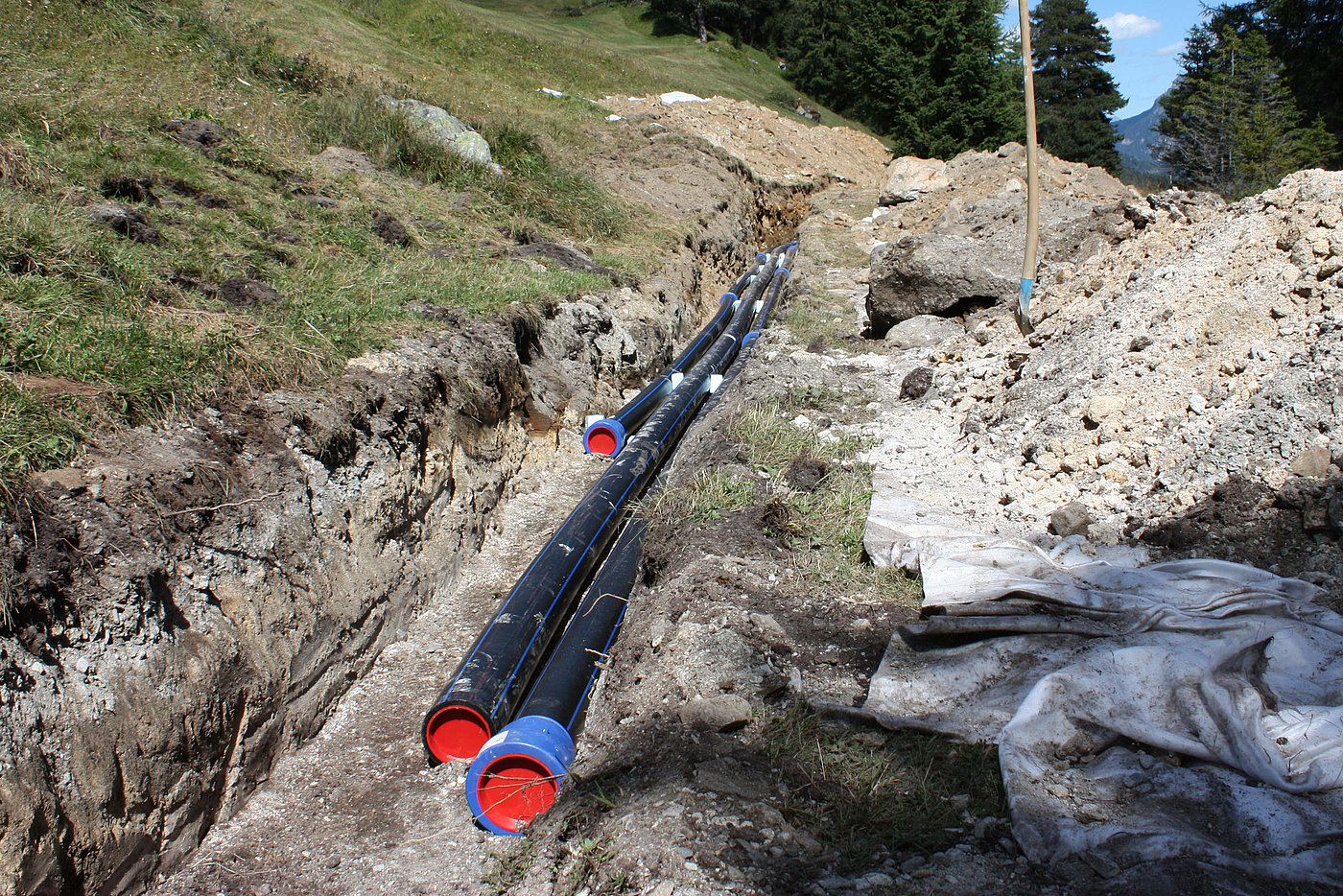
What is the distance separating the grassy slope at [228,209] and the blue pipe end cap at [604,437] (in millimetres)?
1526

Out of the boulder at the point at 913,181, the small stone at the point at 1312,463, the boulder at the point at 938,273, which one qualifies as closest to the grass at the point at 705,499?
the small stone at the point at 1312,463

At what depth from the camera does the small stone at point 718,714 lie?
301 cm

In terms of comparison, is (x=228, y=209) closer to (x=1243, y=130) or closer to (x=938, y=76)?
(x=1243, y=130)

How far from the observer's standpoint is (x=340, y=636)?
4.03m

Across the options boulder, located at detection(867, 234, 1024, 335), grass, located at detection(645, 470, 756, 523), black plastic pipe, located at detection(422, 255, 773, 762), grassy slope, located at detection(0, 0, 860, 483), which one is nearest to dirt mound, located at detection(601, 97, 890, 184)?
grassy slope, located at detection(0, 0, 860, 483)

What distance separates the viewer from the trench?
2.67 meters

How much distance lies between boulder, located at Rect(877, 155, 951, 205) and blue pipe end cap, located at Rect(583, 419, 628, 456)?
10.8m

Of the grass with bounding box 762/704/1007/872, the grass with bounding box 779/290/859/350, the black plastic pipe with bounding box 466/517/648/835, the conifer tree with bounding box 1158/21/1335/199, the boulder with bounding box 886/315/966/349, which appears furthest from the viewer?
the conifer tree with bounding box 1158/21/1335/199

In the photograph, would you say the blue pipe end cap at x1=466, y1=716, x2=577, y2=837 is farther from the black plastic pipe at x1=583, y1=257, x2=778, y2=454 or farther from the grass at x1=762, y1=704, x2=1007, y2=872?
the black plastic pipe at x1=583, y1=257, x2=778, y2=454

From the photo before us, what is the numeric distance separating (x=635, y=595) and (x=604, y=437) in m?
2.93

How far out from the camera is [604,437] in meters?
7.14

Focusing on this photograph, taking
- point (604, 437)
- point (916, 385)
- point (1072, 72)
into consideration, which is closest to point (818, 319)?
point (916, 385)

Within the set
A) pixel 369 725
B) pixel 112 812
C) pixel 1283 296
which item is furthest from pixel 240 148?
pixel 1283 296

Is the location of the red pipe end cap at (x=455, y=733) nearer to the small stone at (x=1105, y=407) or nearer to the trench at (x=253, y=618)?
the trench at (x=253, y=618)
